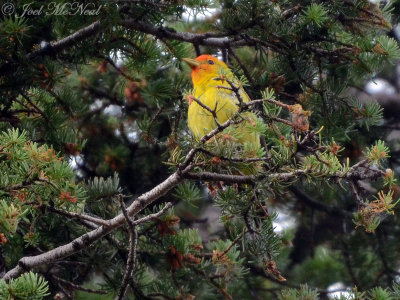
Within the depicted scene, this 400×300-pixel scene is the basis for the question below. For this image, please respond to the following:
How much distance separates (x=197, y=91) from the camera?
3822 millimetres

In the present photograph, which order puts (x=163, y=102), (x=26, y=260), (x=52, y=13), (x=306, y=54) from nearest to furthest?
(x=26, y=260), (x=52, y=13), (x=306, y=54), (x=163, y=102)

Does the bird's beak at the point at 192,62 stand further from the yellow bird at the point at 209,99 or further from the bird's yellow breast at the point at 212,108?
the bird's yellow breast at the point at 212,108

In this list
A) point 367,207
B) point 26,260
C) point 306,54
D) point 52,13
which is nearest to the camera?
point 367,207

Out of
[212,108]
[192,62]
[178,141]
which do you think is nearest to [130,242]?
[178,141]

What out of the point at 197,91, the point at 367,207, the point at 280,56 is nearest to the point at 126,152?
the point at 197,91

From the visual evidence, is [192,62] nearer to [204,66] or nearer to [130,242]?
[204,66]

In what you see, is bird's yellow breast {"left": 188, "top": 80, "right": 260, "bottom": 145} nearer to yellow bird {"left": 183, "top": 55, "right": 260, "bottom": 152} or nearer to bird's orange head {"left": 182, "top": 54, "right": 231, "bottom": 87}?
yellow bird {"left": 183, "top": 55, "right": 260, "bottom": 152}

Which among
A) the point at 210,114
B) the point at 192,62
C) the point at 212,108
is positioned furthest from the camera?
the point at 192,62

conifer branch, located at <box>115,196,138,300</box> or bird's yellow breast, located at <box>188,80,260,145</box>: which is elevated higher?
bird's yellow breast, located at <box>188,80,260,145</box>

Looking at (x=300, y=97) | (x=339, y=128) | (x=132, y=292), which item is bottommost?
(x=132, y=292)

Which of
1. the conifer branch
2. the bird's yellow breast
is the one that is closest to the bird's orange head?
the bird's yellow breast

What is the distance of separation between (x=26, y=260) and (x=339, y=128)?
1.62 metres

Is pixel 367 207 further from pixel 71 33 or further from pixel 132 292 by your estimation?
pixel 71 33

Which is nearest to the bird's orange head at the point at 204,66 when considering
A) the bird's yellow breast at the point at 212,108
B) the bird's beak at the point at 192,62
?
the bird's beak at the point at 192,62
